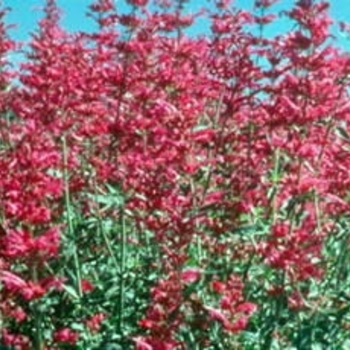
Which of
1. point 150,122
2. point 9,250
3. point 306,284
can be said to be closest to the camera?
point 9,250

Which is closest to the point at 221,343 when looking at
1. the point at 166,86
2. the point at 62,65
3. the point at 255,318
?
the point at 255,318

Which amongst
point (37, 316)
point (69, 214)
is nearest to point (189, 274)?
point (37, 316)

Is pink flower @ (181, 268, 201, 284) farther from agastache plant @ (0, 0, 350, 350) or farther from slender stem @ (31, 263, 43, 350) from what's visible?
slender stem @ (31, 263, 43, 350)

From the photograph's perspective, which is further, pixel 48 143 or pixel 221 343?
pixel 48 143

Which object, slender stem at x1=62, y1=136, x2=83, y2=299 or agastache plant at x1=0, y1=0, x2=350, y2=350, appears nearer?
agastache plant at x1=0, y1=0, x2=350, y2=350

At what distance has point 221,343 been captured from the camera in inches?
207

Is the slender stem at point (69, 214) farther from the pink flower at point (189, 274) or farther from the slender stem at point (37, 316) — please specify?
the pink flower at point (189, 274)

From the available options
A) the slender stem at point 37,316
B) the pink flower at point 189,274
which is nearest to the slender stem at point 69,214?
the slender stem at point 37,316

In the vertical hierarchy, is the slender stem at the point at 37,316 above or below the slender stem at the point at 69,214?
below

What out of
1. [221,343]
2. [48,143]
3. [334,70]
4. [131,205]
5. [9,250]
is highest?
[334,70]

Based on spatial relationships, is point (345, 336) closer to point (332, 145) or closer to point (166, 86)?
point (332, 145)

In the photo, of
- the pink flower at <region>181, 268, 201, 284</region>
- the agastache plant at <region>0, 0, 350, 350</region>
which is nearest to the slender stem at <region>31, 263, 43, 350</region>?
the agastache plant at <region>0, 0, 350, 350</region>

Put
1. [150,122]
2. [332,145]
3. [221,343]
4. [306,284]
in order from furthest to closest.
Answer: [332,145] < [306,284] < [150,122] < [221,343]

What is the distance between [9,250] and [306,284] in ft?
6.85
